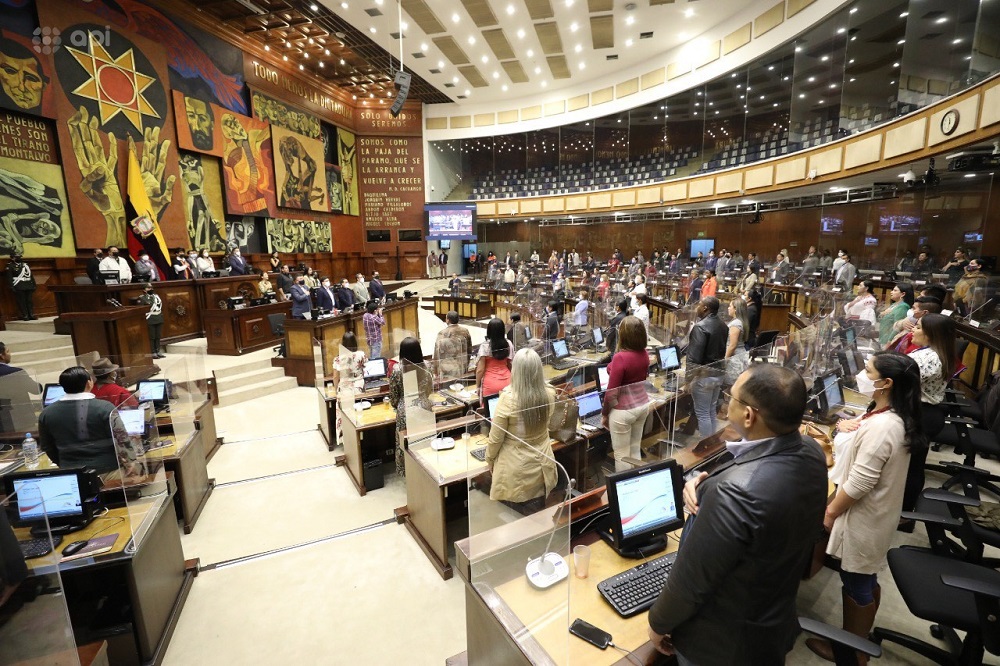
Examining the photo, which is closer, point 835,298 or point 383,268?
point 835,298

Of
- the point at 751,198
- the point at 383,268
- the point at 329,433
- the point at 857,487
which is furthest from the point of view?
the point at 383,268

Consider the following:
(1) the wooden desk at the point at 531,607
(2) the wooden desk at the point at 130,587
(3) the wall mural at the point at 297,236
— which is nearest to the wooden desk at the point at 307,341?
(2) the wooden desk at the point at 130,587

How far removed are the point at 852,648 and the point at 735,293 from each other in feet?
35.3

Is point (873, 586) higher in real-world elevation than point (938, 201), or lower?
lower

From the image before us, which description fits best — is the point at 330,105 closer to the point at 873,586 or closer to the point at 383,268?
the point at 383,268

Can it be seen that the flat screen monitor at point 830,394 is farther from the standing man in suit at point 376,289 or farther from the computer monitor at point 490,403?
the standing man in suit at point 376,289

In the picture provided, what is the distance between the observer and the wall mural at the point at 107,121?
9.02 meters

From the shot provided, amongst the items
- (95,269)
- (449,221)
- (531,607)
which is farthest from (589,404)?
(449,221)

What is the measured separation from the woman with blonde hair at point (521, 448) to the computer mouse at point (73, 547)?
2384mm

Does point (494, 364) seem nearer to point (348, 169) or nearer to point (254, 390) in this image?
point (254, 390)

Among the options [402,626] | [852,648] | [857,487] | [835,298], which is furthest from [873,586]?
[835,298]

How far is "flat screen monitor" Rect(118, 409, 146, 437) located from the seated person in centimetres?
54

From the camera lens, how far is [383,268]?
20156 mm

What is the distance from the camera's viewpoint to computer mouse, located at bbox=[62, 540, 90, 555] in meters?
2.44
